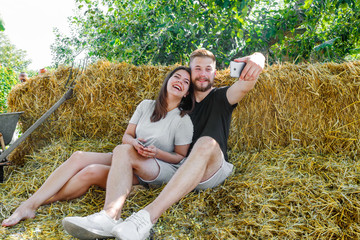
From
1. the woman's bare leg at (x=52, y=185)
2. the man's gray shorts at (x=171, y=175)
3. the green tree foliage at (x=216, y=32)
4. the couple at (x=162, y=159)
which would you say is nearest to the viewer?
the couple at (x=162, y=159)

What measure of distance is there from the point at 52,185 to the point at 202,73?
4.53ft

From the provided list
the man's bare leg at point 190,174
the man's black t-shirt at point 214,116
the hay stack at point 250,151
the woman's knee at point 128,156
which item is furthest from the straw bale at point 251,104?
the woman's knee at point 128,156

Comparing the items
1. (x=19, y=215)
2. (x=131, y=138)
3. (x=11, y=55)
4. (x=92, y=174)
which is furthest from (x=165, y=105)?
(x=11, y=55)

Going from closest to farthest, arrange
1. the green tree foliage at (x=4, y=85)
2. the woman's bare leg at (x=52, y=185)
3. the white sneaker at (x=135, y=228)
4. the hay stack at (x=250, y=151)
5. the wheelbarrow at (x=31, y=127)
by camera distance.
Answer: the white sneaker at (x=135, y=228), the hay stack at (x=250, y=151), the woman's bare leg at (x=52, y=185), the wheelbarrow at (x=31, y=127), the green tree foliage at (x=4, y=85)

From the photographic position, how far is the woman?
5.75 feet

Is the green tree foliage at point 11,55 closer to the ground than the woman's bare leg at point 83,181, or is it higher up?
higher up

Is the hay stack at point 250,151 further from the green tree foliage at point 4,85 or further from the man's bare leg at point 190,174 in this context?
the green tree foliage at point 4,85

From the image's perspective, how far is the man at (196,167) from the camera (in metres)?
1.34

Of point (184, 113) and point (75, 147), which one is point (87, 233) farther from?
point (75, 147)

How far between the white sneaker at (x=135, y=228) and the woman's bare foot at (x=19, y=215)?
767mm

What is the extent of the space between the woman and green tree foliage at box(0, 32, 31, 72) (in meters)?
28.7

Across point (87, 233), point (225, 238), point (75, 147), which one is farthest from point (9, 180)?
point (225, 238)

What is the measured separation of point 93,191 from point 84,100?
1.10 meters

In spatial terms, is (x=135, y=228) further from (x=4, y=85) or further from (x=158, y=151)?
(x=4, y=85)
